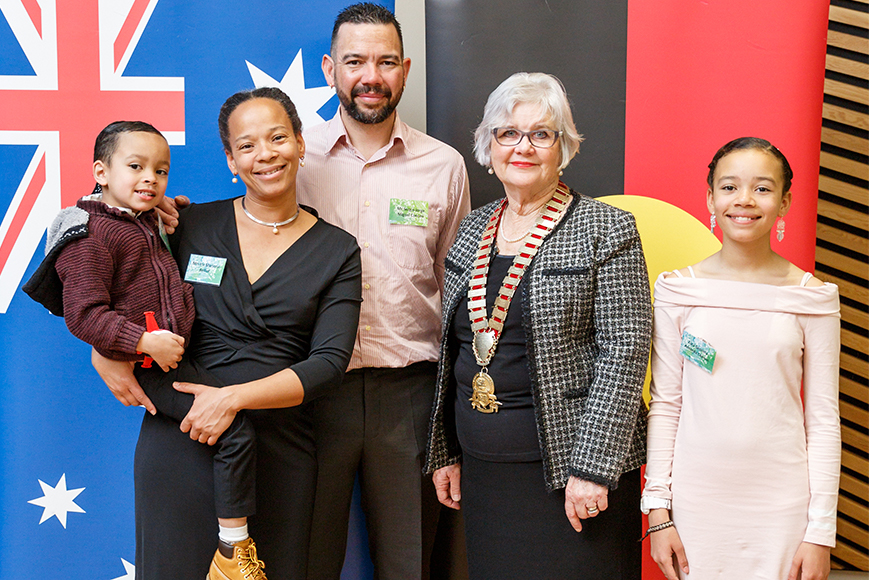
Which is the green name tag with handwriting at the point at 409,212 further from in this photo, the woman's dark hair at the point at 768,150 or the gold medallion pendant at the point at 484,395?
the woman's dark hair at the point at 768,150

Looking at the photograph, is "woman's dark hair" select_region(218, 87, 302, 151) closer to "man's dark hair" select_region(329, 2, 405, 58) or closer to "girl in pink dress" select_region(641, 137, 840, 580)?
"man's dark hair" select_region(329, 2, 405, 58)

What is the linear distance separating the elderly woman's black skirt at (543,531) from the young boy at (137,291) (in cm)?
63

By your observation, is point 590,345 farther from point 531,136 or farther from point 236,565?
point 236,565

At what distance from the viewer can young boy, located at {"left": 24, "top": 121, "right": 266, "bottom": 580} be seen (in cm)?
167

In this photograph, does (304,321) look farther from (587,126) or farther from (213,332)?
(587,126)

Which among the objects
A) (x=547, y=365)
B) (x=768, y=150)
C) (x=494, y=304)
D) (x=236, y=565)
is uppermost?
(x=768, y=150)

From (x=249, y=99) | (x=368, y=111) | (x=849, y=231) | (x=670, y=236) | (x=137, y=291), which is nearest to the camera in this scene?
(x=137, y=291)

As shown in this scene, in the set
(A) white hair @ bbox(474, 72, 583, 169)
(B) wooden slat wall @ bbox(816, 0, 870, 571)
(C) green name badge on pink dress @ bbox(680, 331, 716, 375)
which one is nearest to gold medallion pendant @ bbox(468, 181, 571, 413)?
(A) white hair @ bbox(474, 72, 583, 169)

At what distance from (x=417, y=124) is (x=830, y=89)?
2.44 m

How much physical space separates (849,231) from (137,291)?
3646 millimetres

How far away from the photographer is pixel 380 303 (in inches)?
89.4

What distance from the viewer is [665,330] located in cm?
172

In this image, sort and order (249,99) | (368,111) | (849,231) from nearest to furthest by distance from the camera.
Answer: (249,99) < (368,111) < (849,231)

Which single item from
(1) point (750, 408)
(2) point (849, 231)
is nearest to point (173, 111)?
(1) point (750, 408)
